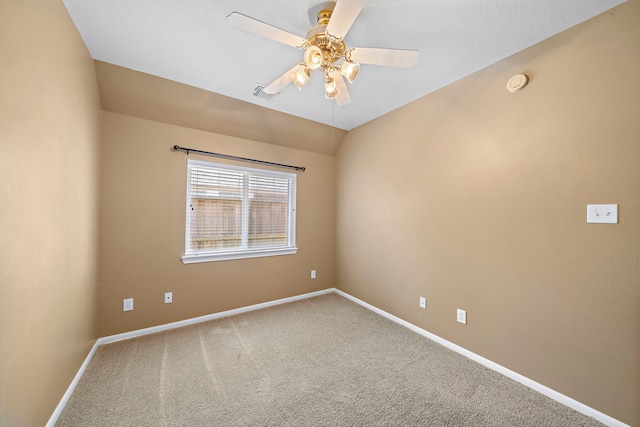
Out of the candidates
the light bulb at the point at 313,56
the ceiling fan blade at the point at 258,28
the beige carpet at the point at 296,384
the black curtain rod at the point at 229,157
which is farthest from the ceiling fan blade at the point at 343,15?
the beige carpet at the point at 296,384

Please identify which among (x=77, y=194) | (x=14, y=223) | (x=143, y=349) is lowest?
(x=143, y=349)

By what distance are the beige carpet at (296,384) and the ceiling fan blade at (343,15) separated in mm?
2305

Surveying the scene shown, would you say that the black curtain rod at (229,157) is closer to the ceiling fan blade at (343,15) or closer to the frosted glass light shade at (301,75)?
the frosted glass light shade at (301,75)

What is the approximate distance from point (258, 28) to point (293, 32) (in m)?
0.56

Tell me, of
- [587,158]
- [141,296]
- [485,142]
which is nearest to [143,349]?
[141,296]

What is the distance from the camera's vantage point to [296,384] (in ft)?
5.80

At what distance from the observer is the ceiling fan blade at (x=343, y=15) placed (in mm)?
1100

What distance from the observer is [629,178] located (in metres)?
1.37

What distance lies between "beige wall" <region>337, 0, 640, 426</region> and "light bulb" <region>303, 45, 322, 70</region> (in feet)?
5.08

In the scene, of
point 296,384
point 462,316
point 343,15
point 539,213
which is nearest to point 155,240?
point 296,384

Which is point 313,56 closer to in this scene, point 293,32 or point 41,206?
point 293,32

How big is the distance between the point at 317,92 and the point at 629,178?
241 centimetres

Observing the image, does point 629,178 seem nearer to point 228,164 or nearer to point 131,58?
point 228,164

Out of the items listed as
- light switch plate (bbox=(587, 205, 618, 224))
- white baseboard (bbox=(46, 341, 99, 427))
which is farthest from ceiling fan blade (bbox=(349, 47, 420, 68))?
white baseboard (bbox=(46, 341, 99, 427))
